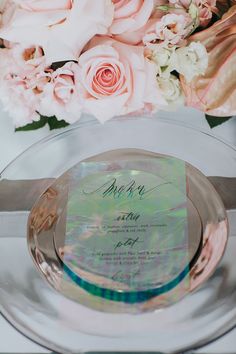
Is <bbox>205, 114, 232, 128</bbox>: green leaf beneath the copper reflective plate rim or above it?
above

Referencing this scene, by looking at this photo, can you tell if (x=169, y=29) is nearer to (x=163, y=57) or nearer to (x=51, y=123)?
(x=163, y=57)

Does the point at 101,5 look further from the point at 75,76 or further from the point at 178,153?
the point at 178,153

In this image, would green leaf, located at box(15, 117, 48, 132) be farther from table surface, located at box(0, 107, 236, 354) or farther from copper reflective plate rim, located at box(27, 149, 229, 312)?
copper reflective plate rim, located at box(27, 149, 229, 312)

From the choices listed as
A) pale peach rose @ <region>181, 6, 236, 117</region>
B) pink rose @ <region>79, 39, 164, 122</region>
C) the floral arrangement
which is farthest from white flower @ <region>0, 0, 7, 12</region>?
pale peach rose @ <region>181, 6, 236, 117</region>

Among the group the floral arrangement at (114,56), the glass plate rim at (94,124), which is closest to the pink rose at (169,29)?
the floral arrangement at (114,56)

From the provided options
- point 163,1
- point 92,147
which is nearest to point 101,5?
point 163,1

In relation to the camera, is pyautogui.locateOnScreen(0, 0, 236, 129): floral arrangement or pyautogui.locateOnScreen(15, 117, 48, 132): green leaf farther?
pyautogui.locateOnScreen(15, 117, 48, 132): green leaf

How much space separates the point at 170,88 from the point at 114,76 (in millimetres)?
72

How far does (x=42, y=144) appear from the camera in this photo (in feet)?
2.34

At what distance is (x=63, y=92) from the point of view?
65 cm

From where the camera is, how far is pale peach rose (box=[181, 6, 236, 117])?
66 cm

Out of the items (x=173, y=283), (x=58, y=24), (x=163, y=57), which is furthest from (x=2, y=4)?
(x=173, y=283)

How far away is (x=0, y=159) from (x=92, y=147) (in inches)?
4.7

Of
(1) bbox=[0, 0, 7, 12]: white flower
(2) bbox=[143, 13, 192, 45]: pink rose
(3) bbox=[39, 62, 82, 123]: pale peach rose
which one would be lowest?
(3) bbox=[39, 62, 82, 123]: pale peach rose
